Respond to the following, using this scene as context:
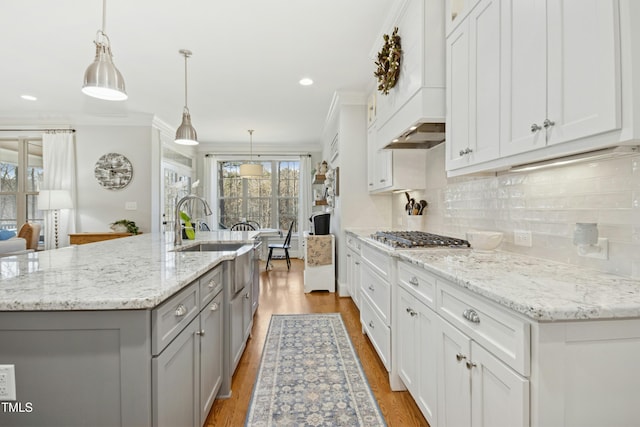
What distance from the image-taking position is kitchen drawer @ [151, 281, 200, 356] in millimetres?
1027

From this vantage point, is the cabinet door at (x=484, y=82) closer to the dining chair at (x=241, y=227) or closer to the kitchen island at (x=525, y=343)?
the kitchen island at (x=525, y=343)

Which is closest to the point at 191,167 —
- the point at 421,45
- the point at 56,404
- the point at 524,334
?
the point at 421,45

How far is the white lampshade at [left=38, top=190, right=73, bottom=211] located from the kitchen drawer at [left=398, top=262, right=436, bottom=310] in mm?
5272

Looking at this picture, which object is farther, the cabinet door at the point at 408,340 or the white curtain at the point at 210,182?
the white curtain at the point at 210,182

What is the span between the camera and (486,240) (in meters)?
1.79

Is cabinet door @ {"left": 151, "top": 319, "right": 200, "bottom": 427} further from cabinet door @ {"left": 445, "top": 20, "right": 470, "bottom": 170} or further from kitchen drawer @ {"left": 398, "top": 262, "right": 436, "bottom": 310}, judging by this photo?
cabinet door @ {"left": 445, "top": 20, "right": 470, "bottom": 170}

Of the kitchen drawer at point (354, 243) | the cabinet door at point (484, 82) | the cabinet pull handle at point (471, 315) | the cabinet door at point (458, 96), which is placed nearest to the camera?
the cabinet pull handle at point (471, 315)

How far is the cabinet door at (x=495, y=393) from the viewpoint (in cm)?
89

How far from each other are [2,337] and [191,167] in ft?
21.5

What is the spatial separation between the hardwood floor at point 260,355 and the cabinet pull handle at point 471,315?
0.91 m

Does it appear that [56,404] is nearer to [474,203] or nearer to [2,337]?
[2,337]

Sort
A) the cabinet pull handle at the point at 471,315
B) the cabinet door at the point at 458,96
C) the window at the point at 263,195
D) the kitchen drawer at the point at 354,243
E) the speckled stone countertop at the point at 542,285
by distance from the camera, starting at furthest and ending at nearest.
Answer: the window at the point at 263,195 → the kitchen drawer at the point at 354,243 → the cabinet door at the point at 458,96 → the cabinet pull handle at the point at 471,315 → the speckled stone countertop at the point at 542,285

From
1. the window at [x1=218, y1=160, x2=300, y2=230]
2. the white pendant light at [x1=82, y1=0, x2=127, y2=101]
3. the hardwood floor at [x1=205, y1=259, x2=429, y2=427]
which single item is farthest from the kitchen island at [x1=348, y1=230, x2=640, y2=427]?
the window at [x1=218, y1=160, x2=300, y2=230]

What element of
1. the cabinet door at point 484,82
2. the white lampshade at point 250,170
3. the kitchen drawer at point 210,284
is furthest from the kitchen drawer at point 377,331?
the white lampshade at point 250,170
